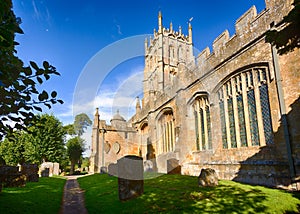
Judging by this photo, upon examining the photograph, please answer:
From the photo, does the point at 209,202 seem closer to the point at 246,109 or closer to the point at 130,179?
the point at 130,179

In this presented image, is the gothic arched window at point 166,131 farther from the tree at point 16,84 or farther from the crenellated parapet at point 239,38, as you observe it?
the tree at point 16,84

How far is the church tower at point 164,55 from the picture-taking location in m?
38.1

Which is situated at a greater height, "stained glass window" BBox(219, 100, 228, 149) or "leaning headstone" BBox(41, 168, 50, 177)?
"stained glass window" BBox(219, 100, 228, 149)

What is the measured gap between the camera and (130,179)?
7637 millimetres

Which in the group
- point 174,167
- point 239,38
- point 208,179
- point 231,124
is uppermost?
point 239,38

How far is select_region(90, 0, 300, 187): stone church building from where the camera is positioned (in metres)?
8.02

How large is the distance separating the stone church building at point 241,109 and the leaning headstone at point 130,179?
16.6 ft

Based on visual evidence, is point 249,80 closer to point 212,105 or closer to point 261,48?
point 261,48

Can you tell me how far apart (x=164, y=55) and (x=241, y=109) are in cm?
3092

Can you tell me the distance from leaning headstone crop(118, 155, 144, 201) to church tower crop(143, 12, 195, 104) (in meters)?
28.3

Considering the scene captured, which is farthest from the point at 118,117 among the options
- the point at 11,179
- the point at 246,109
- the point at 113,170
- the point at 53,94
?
the point at 53,94

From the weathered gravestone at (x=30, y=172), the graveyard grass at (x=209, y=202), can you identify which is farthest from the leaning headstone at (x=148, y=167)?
the graveyard grass at (x=209, y=202)

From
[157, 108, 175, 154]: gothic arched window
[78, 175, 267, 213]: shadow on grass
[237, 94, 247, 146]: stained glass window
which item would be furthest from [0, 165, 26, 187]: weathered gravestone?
[237, 94, 247, 146]: stained glass window

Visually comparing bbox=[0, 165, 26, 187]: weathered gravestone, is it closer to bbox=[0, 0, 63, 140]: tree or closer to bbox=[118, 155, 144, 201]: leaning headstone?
bbox=[118, 155, 144, 201]: leaning headstone
